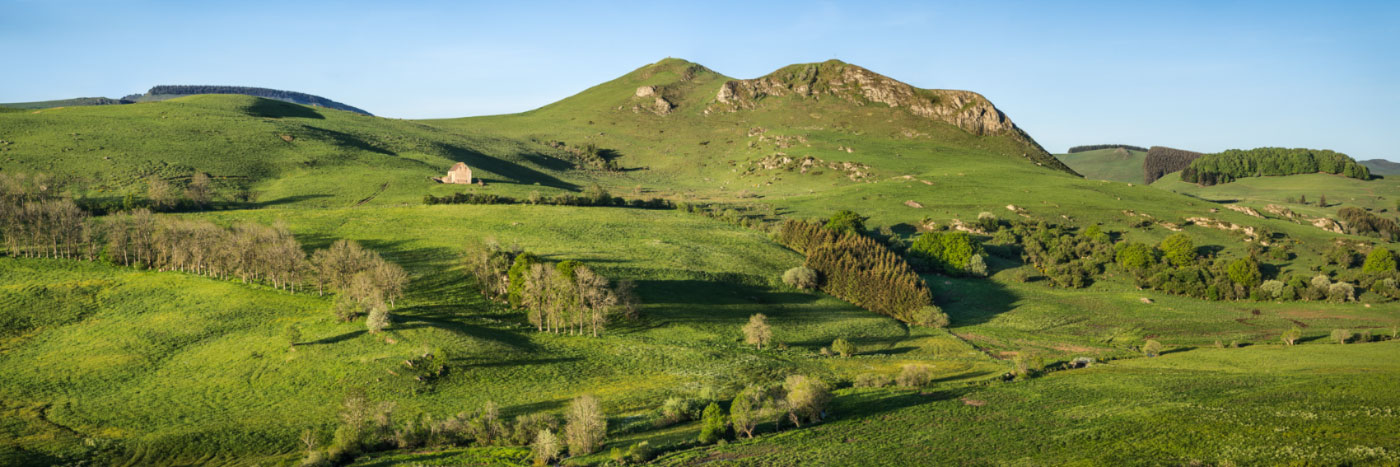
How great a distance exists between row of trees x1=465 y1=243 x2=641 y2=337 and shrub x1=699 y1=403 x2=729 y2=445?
24.0 metres

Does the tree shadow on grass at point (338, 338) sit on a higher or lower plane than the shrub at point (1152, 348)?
higher

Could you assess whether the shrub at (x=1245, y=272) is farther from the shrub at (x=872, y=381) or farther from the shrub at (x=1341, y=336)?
the shrub at (x=872, y=381)

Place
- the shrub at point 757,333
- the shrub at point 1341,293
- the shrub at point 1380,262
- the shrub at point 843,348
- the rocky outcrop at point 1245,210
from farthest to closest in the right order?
the rocky outcrop at point 1245,210
the shrub at point 1380,262
the shrub at point 1341,293
the shrub at point 757,333
the shrub at point 843,348

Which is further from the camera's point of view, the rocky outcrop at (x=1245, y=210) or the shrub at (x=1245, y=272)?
the rocky outcrop at (x=1245, y=210)

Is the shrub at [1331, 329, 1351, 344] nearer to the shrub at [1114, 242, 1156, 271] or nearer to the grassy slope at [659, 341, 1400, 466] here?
the grassy slope at [659, 341, 1400, 466]

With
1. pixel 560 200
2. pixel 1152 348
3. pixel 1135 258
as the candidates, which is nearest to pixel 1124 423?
pixel 1152 348

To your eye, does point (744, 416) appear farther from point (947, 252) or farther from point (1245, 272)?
point (1245, 272)

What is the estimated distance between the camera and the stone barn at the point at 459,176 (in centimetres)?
15112

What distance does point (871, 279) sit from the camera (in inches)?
3479

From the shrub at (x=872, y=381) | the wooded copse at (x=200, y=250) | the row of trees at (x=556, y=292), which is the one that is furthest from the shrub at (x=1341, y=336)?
the wooded copse at (x=200, y=250)

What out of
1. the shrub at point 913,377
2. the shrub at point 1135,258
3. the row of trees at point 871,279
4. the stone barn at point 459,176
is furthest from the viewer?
the stone barn at point 459,176

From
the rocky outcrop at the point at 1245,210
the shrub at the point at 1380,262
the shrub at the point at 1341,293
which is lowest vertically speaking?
the shrub at the point at 1341,293

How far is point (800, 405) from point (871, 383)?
1175cm

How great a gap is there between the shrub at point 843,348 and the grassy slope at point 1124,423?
1260cm
